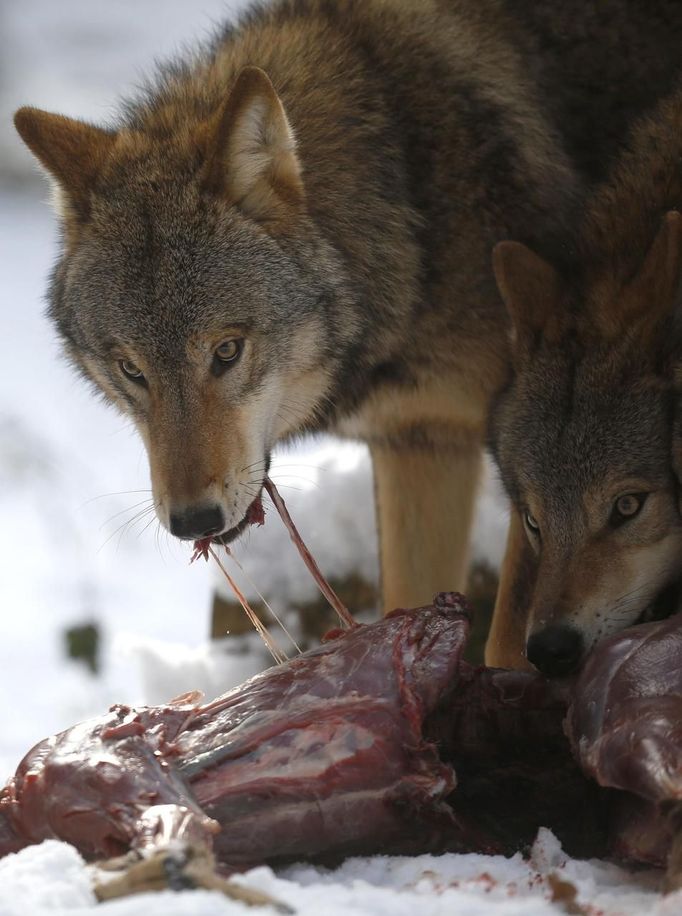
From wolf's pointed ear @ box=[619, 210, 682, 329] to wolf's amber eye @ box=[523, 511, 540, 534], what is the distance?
0.61 meters

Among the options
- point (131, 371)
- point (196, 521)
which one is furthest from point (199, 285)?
point (196, 521)

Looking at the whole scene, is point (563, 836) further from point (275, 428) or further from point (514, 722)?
point (275, 428)

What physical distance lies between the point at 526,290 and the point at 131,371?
117 centimetres

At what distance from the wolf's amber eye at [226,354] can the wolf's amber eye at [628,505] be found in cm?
115

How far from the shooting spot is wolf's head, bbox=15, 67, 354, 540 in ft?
11.7

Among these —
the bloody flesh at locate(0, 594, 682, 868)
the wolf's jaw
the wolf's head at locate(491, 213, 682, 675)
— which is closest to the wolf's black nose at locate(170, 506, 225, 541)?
the bloody flesh at locate(0, 594, 682, 868)

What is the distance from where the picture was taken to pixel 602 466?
333cm

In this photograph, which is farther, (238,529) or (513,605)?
(513,605)

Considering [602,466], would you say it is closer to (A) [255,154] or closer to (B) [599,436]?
(B) [599,436]

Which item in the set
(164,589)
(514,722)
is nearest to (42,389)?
(164,589)

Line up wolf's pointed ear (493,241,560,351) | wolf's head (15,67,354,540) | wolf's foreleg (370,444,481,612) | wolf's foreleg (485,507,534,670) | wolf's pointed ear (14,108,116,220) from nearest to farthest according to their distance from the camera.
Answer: wolf's head (15,67,354,540) < wolf's pointed ear (493,241,560,351) < wolf's pointed ear (14,108,116,220) < wolf's foreleg (485,507,534,670) < wolf's foreleg (370,444,481,612)

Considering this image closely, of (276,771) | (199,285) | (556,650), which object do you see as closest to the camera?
(276,771)

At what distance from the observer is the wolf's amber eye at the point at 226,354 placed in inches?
144

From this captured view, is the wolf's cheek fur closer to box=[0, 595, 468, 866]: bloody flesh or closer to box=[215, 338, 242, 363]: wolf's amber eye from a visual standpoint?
box=[0, 595, 468, 866]: bloody flesh
